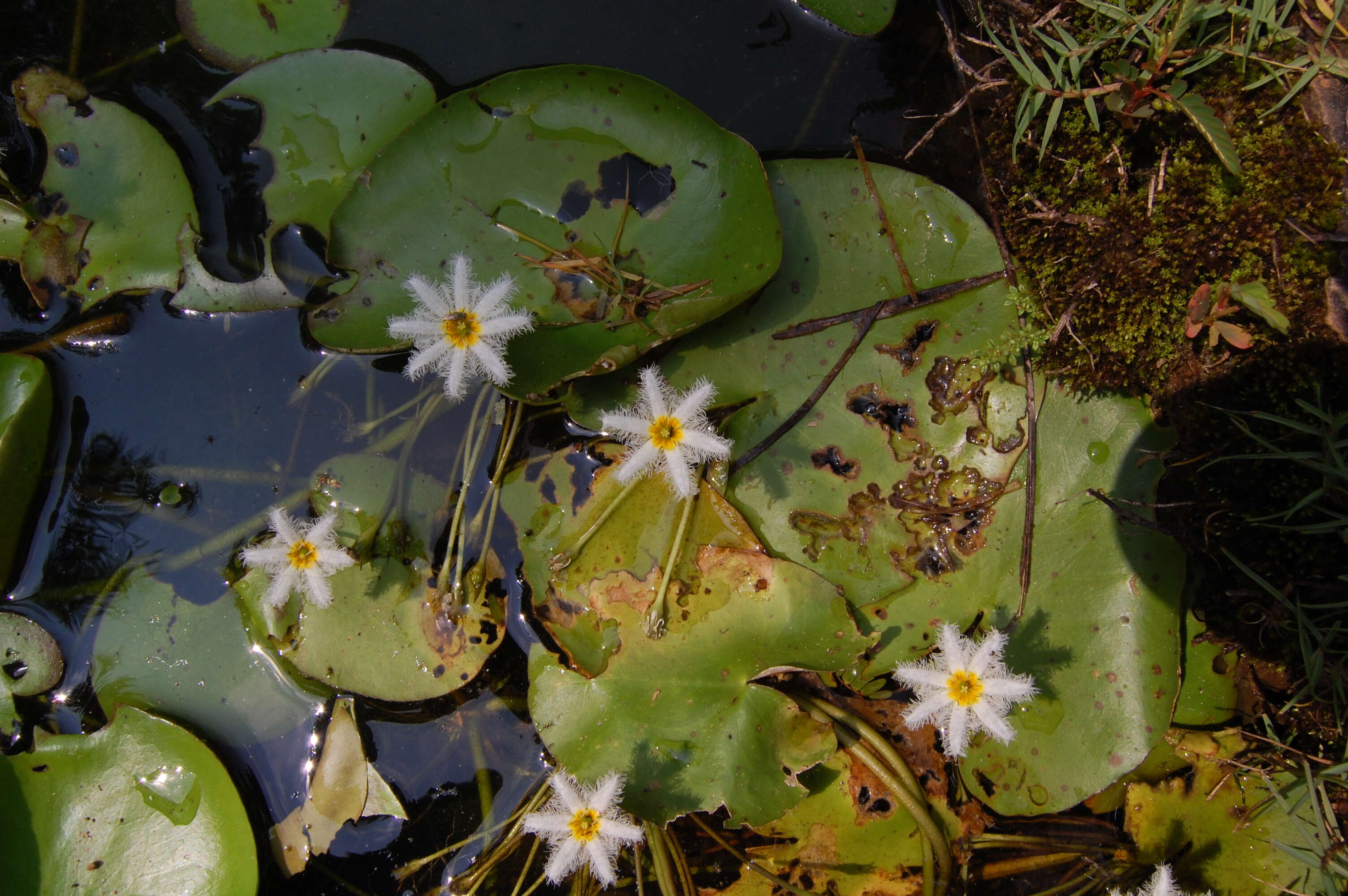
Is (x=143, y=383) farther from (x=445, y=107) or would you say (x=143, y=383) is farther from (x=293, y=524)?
(x=445, y=107)

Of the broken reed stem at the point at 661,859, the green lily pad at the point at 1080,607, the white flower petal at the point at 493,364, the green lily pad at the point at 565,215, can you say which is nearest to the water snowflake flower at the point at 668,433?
the green lily pad at the point at 565,215

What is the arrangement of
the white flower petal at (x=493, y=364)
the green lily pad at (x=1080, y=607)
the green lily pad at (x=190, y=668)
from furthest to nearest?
the green lily pad at (x=190, y=668)
the green lily pad at (x=1080, y=607)
the white flower petal at (x=493, y=364)

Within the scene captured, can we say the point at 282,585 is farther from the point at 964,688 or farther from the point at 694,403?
the point at 964,688

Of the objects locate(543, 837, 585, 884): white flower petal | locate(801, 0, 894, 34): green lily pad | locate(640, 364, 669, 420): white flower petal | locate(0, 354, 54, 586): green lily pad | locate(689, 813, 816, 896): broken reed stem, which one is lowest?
locate(689, 813, 816, 896): broken reed stem

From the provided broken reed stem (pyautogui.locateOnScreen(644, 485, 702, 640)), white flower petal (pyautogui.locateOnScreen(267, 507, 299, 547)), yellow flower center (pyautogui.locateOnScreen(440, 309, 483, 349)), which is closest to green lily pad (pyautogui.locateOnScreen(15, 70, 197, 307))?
white flower petal (pyautogui.locateOnScreen(267, 507, 299, 547))

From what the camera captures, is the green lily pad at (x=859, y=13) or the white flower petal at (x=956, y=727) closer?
the white flower petal at (x=956, y=727)

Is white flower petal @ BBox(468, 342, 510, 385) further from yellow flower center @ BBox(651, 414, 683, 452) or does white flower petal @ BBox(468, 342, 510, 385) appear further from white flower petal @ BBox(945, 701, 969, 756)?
white flower petal @ BBox(945, 701, 969, 756)

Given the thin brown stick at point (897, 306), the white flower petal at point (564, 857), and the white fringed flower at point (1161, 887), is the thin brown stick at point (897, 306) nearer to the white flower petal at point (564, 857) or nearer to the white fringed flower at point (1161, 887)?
the white flower petal at point (564, 857)
